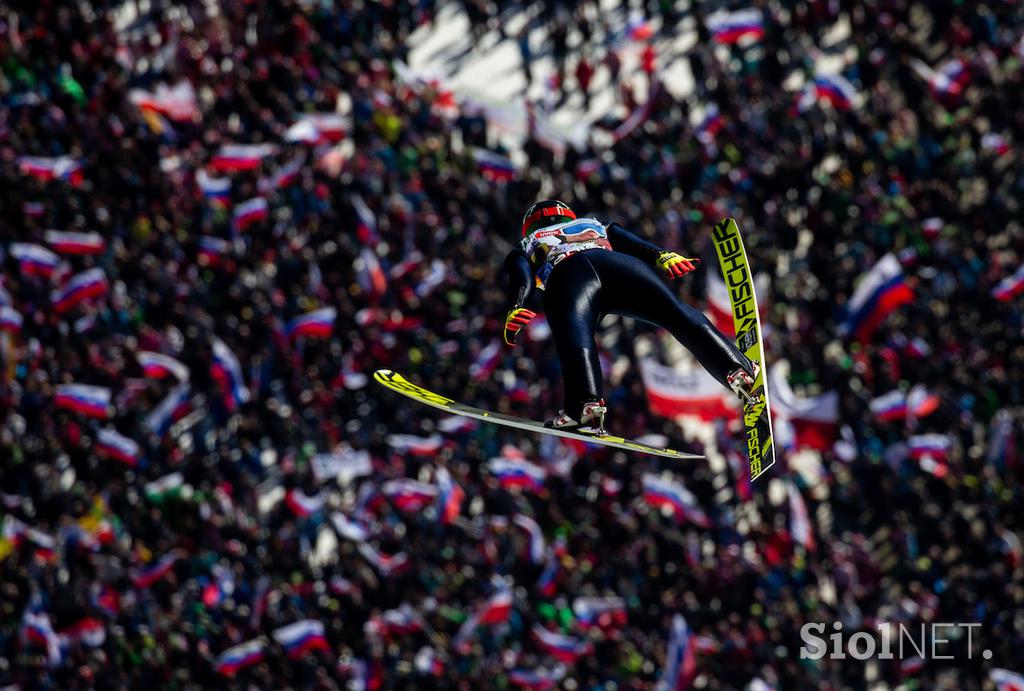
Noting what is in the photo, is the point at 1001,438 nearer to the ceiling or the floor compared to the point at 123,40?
nearer to the floor

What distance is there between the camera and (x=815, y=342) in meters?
30.7

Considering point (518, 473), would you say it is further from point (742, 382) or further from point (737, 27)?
point (742, 382)

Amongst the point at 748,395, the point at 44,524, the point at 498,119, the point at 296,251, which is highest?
the point at 748,395

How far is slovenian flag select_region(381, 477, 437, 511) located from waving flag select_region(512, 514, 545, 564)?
4.46 ft

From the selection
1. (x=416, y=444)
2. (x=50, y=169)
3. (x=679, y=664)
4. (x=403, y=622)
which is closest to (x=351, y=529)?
(x=416, y=444)

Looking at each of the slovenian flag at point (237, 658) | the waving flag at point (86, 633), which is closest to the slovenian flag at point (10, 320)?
the waving flag at point (86, 633)

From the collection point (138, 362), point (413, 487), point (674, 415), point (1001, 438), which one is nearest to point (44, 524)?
point (138, 362)

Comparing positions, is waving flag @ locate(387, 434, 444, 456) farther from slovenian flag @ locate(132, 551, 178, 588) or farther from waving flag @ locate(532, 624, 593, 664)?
slovenian flag @ locate(132, 551, 178, 588)

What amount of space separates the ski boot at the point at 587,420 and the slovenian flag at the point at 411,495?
14.4 meters

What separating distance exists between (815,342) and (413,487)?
7154mm

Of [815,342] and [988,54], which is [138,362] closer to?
[815,342]

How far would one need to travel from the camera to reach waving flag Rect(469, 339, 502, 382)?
29000mm

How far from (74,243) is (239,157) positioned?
3139mm

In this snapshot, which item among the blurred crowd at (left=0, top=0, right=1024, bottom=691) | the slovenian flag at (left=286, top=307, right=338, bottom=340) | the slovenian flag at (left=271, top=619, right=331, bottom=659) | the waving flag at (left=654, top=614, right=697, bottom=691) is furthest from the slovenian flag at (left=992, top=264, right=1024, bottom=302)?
the slovenian flag at (left=271, top=619, right=331, bottom=659)
